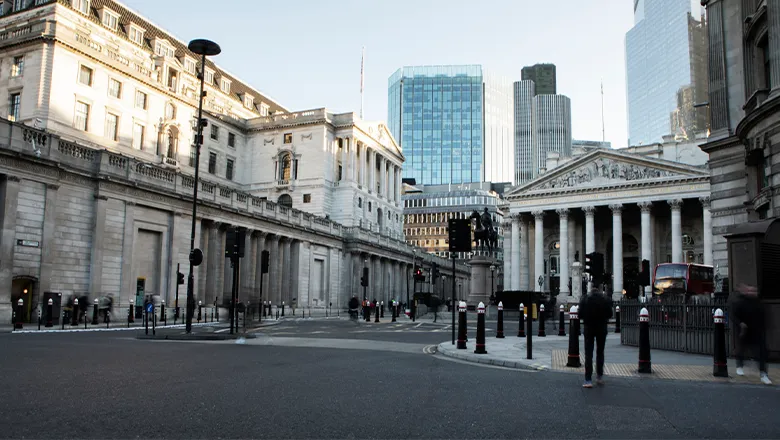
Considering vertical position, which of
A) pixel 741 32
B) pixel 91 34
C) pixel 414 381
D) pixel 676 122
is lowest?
pixel 414 381

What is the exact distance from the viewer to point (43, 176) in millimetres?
32312

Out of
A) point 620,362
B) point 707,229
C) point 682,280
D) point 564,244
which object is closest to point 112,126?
point 682,280

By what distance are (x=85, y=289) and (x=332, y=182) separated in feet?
150

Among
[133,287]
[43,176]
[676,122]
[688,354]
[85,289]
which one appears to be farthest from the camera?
[676,122]

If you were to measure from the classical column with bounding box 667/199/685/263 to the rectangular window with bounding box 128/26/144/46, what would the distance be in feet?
199

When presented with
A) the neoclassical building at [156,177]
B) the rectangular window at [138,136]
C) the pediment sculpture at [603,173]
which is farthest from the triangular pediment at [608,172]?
the rectangular window at [138,136]

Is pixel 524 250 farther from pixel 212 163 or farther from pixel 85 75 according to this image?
pixel 85 75

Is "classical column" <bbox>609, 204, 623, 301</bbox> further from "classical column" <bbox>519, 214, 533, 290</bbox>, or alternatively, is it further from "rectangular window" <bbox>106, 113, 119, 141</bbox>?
"rectangular window" <bbox>106, 113, 119, 141</bbox>

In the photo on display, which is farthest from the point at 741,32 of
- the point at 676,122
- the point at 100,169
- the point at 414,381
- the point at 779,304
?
the point at 676,122

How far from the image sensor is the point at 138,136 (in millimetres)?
61281

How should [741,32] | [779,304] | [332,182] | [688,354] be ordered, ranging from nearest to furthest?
1. [779,304]
2. [688,354]
3. [741,32]
4. [332,182]

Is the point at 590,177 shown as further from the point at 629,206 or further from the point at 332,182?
the point at 332,182

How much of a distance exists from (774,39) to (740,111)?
589 cm

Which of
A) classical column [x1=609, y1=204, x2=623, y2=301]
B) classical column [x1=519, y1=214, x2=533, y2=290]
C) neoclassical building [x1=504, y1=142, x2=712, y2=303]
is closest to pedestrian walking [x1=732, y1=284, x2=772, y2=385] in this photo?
neoclassical building [x1=504, y1=142, x2=712, y2=303]
